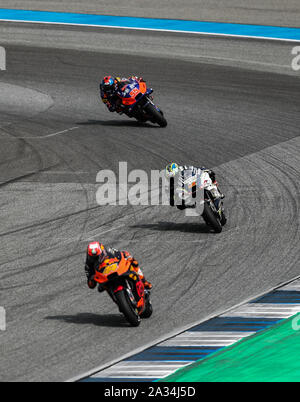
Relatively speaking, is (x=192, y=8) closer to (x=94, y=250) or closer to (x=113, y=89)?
(x=113, y=89)

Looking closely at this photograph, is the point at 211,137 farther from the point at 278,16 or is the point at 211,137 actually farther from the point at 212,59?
the point at 278,16

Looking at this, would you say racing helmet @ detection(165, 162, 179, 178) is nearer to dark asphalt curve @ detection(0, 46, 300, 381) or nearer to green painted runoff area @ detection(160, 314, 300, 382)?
dark asphalt curve @ detection(0, 46, 300, 381)

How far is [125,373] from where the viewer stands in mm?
8000

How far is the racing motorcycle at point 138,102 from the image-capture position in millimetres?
19234

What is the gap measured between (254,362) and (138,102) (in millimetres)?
12233

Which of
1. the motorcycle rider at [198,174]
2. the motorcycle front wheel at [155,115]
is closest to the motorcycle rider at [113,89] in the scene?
the motorcycle front wheel at [155,115]

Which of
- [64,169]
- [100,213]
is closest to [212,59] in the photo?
[64,169]

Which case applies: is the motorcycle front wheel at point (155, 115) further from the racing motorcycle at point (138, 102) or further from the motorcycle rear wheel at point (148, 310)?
the motorcycle rear wheel at point (148, 310)

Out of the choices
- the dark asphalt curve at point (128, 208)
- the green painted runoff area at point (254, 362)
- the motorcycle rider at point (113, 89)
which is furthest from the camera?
the motorcycle rider at point (113, 89)

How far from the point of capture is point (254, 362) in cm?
802

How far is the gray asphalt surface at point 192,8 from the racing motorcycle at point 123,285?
21.9m

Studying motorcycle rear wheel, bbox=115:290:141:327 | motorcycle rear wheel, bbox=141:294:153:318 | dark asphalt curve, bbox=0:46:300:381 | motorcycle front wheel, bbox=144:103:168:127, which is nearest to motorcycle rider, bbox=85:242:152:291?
motorcycle rear wheel, bbox=115:290:141:327

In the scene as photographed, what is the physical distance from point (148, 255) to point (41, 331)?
118 inches

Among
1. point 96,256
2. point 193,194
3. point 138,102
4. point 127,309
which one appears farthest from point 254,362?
point 138,102
